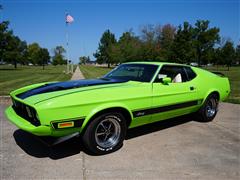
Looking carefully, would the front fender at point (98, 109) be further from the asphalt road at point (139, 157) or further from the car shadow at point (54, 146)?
the asphalt road at point (139, 157)

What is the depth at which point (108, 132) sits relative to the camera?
12.5 feet

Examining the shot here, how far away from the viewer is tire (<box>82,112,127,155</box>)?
3.46 m

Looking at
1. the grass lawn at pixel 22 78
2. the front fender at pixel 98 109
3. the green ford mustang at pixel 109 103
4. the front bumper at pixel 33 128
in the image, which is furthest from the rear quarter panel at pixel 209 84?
the grass lawn at pixel 22 78

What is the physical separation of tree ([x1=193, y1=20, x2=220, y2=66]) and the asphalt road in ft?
113

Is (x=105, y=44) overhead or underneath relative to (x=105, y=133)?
overhead

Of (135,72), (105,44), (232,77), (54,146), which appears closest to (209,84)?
(135,72)

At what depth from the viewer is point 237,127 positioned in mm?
5336

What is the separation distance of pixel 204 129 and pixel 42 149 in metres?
3.45

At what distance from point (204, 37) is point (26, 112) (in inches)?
1471

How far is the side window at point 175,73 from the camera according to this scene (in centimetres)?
481

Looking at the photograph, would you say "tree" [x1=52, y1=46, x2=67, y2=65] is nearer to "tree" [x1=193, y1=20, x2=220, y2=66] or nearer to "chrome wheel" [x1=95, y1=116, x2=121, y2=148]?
"tree" [x1=193, y1=20, x2=220, y2=66]

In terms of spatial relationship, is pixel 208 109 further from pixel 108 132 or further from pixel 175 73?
pixel 108 132

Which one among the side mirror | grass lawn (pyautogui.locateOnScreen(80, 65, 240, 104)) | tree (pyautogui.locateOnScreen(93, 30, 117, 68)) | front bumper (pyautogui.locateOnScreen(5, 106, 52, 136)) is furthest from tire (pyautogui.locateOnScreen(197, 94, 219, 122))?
tree (pyautogui.locateOnScreen(93, 30, 117, 68))

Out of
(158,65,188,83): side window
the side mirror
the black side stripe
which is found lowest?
the black side stripe
